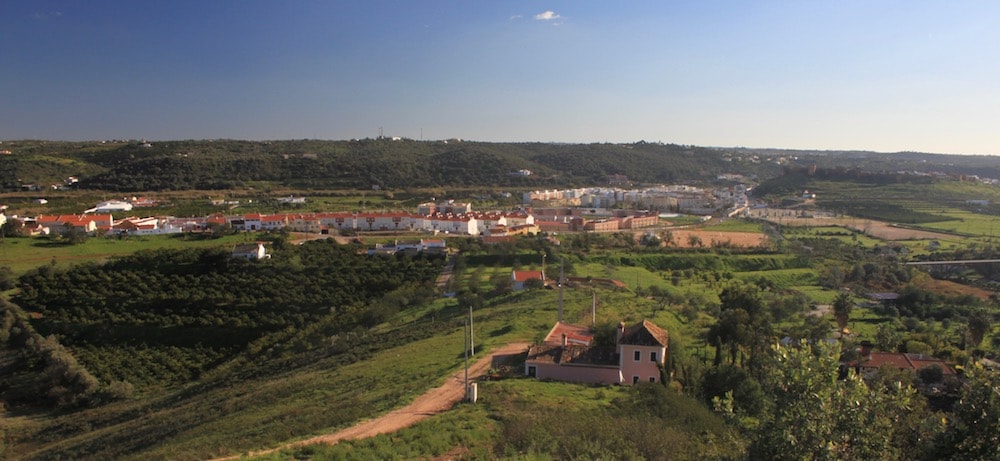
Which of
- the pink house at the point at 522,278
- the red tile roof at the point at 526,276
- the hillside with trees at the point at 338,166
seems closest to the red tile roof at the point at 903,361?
the pink house at the point at 522,278

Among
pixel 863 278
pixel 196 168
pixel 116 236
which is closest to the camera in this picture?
pixel 863 278

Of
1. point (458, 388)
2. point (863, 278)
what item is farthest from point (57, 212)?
point (863, 278)

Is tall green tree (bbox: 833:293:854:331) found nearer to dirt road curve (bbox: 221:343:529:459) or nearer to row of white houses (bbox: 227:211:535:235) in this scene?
dirt road curve (bbox: 221:343:529:459)

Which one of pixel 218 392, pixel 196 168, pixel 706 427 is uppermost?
pixel 196 168

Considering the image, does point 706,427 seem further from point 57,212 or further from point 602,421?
point 57,212

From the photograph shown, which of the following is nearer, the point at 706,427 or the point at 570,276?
the point at 706,427

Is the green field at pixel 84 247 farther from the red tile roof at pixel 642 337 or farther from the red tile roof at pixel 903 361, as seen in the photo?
the red tile roof at pixel 903 361

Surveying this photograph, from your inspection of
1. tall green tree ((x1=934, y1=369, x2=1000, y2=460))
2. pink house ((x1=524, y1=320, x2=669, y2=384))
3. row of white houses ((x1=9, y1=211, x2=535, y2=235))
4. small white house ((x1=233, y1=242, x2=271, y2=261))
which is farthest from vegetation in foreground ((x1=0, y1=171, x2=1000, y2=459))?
row of white houses ((x1=9, y1=211, x2=535, y2=235))
